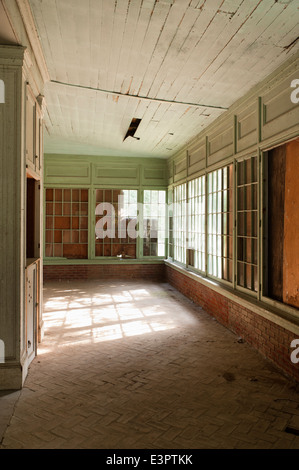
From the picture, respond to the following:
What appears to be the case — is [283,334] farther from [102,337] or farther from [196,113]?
[196,113]

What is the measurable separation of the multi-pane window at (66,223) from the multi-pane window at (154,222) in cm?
176

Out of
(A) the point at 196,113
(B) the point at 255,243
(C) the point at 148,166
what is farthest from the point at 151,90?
(C) the point at 148,166

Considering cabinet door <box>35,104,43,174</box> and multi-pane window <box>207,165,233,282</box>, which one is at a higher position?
cabinet door <box>35,104,43,174</box>

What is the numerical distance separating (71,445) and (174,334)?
2.75 metres

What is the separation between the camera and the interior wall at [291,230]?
367 centimetres

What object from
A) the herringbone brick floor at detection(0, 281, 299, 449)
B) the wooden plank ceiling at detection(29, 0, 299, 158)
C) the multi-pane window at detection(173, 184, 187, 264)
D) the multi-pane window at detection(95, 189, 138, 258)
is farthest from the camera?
the multi-pane window at detection(95, 189, 138, 258)

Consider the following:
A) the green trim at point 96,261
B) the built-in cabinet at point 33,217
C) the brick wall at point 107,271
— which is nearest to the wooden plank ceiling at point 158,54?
the built-in cabinet at point 33,217

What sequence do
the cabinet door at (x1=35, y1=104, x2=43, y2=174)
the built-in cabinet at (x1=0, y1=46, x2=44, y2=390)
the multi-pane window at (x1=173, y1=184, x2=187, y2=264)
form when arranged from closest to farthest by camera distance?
the built-in cabinet at (x1=0, y1=46, x2=44, y2=390)
the cabinet door at (x1=35, y1=104, x2=43, y2=174)
the multi-pane window at (x1=173, y1=184, x2=187, y2=264)

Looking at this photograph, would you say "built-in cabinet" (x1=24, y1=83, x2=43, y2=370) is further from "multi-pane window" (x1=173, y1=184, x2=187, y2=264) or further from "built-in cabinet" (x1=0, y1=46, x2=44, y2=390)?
"multi-pane window" (x1=173, y1=184, x2=187, y2=264)

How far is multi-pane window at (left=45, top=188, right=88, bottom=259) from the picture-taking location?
971 centimetres

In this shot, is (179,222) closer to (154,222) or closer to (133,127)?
(154,222)

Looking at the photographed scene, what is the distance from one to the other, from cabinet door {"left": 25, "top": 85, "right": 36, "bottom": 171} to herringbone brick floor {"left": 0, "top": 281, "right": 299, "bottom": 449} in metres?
2.35

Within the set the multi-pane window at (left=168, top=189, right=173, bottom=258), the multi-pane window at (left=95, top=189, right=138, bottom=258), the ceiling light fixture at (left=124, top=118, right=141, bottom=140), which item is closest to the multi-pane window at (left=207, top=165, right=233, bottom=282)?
the ceiling light fixture at (left=124, top=118, right=141, bottom=140)

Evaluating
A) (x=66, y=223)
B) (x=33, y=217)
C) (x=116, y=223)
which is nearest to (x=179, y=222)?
(x=116, y=223)
